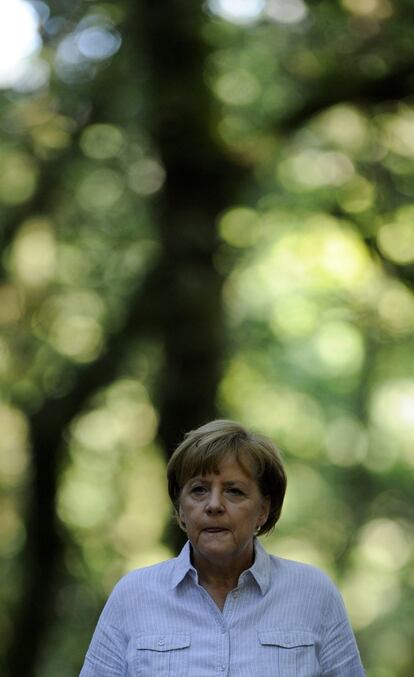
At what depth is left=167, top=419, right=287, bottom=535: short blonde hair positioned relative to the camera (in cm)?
399

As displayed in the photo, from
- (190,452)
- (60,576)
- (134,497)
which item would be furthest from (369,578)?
(190,452)

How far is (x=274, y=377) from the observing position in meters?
15.6

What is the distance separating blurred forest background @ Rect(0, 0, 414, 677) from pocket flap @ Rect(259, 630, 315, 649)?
292 cm

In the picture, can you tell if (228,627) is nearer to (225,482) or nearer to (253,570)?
(253,570)

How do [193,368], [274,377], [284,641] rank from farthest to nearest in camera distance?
[274,377]
[193,368]
[284,641]

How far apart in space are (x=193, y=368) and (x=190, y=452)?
3847mm

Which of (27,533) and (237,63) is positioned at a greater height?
(237,63)

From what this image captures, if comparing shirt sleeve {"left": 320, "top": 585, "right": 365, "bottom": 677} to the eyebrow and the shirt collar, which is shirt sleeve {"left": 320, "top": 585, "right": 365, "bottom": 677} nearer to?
the shirt collar

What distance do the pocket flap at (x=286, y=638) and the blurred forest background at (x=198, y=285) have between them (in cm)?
292

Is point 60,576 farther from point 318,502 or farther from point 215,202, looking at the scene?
point 318,502

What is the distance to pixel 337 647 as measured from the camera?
395 centimetres

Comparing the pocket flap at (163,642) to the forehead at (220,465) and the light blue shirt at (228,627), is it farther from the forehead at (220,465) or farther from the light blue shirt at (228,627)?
the forehead at (220,465)

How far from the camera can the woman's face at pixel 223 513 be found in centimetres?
391

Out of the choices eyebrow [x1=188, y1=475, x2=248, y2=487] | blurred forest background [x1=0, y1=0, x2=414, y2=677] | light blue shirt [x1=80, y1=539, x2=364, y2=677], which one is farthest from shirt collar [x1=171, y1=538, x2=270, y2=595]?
blurred forest background [x1=0, y1=0, x2=414, y2=677]
